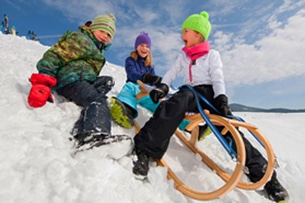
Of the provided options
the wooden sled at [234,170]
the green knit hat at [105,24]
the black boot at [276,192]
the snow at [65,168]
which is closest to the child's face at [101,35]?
the green knit hat at [105,24]

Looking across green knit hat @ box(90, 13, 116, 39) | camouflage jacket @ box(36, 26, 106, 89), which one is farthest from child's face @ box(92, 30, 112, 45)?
camouflage jacket @ box(36, 26, 106, 89)

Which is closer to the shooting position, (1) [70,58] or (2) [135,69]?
(1) [70,58]

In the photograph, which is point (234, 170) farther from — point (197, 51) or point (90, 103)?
point (90, 103)

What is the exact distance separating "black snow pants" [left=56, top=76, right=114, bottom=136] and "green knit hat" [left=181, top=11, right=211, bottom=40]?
1058 millimetres

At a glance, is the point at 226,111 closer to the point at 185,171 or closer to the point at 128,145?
the point at 185,171

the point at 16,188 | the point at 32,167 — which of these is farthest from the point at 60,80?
the point at 16,188

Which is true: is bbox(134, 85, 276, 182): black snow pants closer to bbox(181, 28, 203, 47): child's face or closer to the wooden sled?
the wooden sled

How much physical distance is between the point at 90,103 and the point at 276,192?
1.80 m

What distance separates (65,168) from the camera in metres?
1.55

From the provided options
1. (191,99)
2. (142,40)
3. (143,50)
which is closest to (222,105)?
(191,99)

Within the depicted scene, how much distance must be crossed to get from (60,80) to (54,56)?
0.78ft

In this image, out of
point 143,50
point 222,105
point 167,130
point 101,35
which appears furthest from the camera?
point 143,50

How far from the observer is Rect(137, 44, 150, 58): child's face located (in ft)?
13.3

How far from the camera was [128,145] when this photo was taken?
6.24 feet
